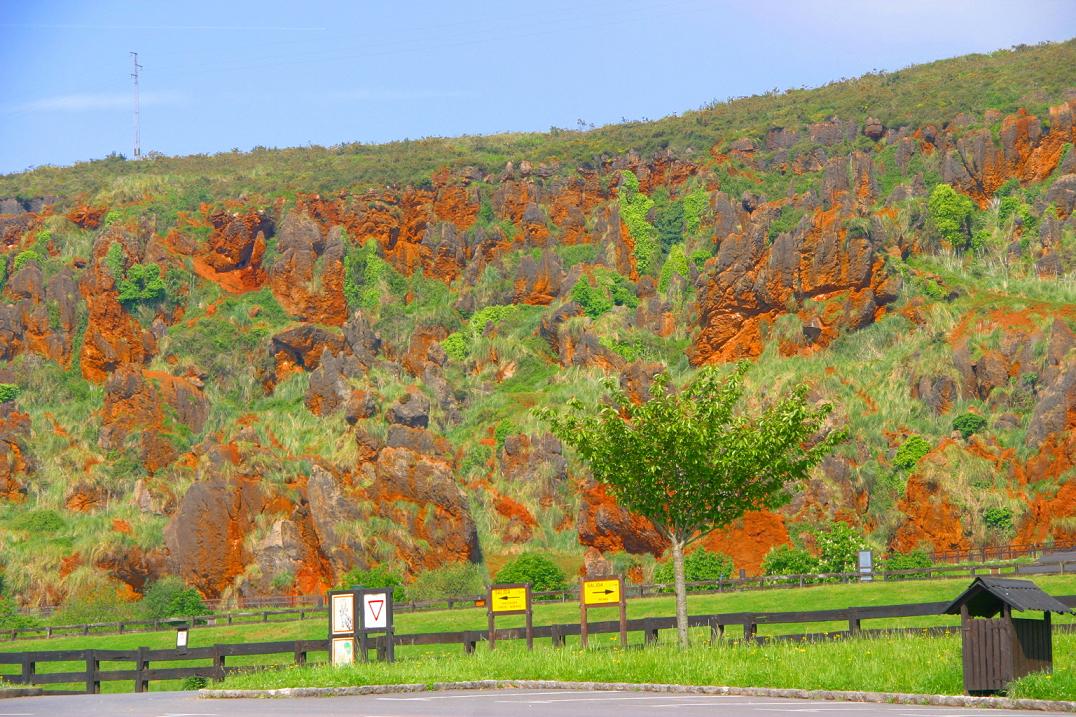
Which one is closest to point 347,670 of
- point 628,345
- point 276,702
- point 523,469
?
point 276,702

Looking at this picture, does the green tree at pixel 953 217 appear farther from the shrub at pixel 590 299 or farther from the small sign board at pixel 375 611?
the small sign board at pixel 375 611

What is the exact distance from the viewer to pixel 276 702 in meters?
28.8

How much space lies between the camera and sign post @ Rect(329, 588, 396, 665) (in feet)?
114

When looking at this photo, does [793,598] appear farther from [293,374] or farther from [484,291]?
[484,291]

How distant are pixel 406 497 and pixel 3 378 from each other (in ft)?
170

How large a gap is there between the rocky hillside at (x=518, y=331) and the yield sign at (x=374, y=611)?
55.9 metres

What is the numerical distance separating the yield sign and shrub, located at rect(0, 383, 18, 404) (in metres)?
101

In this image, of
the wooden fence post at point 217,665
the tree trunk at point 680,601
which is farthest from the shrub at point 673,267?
the wooden fence post at point 217,665

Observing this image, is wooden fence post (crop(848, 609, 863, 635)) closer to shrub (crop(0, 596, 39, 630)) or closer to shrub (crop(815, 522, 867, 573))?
shrub (crop(815, 522, 867, 573))

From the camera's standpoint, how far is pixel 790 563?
83562 mm

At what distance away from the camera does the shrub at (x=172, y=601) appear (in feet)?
287

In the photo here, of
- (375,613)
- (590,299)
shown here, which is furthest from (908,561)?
(590,299)

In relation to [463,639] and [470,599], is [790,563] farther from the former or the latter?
[463,639]

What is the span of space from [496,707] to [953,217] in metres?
115
